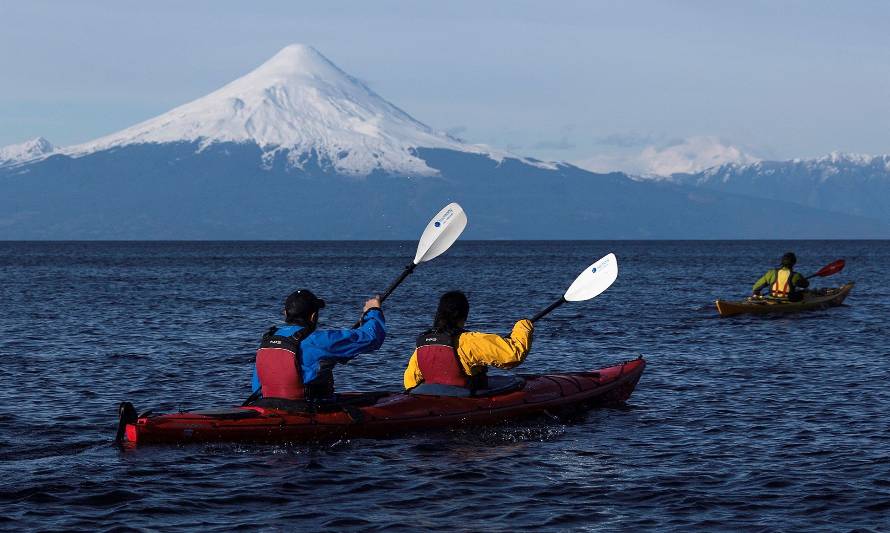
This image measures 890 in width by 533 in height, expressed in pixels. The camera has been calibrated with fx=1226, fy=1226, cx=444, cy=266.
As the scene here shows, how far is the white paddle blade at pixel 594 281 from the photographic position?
19.5 metres

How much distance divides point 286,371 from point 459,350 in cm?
232

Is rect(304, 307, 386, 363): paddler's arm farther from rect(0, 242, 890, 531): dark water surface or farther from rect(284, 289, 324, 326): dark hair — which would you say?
rect(0, 242, 890, 531): dark water surface

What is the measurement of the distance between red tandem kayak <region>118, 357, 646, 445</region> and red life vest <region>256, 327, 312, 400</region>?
16 cm

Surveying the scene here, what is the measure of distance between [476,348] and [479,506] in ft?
A: 10.9

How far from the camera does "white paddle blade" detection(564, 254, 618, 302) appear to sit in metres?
19.5

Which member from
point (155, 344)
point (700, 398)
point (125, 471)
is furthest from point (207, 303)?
point (125, 471)

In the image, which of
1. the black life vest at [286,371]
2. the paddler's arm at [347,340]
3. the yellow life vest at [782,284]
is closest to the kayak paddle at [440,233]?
the black life vest at [286,371]

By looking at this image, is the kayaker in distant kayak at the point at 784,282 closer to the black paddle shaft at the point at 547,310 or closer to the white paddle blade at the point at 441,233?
the white paddle blade at the point at 441,233

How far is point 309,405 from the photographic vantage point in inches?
596

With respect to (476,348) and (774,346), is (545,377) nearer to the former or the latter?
(476,348)

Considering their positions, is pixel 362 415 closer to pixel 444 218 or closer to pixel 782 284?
pixel 444 218

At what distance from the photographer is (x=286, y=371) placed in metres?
14.8

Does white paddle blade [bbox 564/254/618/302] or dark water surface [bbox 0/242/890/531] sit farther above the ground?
white paddle blade [bbox 564/254/618/302]

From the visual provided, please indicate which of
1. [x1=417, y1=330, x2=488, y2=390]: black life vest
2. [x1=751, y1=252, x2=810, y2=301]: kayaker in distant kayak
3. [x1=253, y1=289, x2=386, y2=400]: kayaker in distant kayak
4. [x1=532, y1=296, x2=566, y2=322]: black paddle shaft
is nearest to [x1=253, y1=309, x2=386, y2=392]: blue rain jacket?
[x1=253, y1=289, x2=386, y2=400]: kayaker in distant kayak
